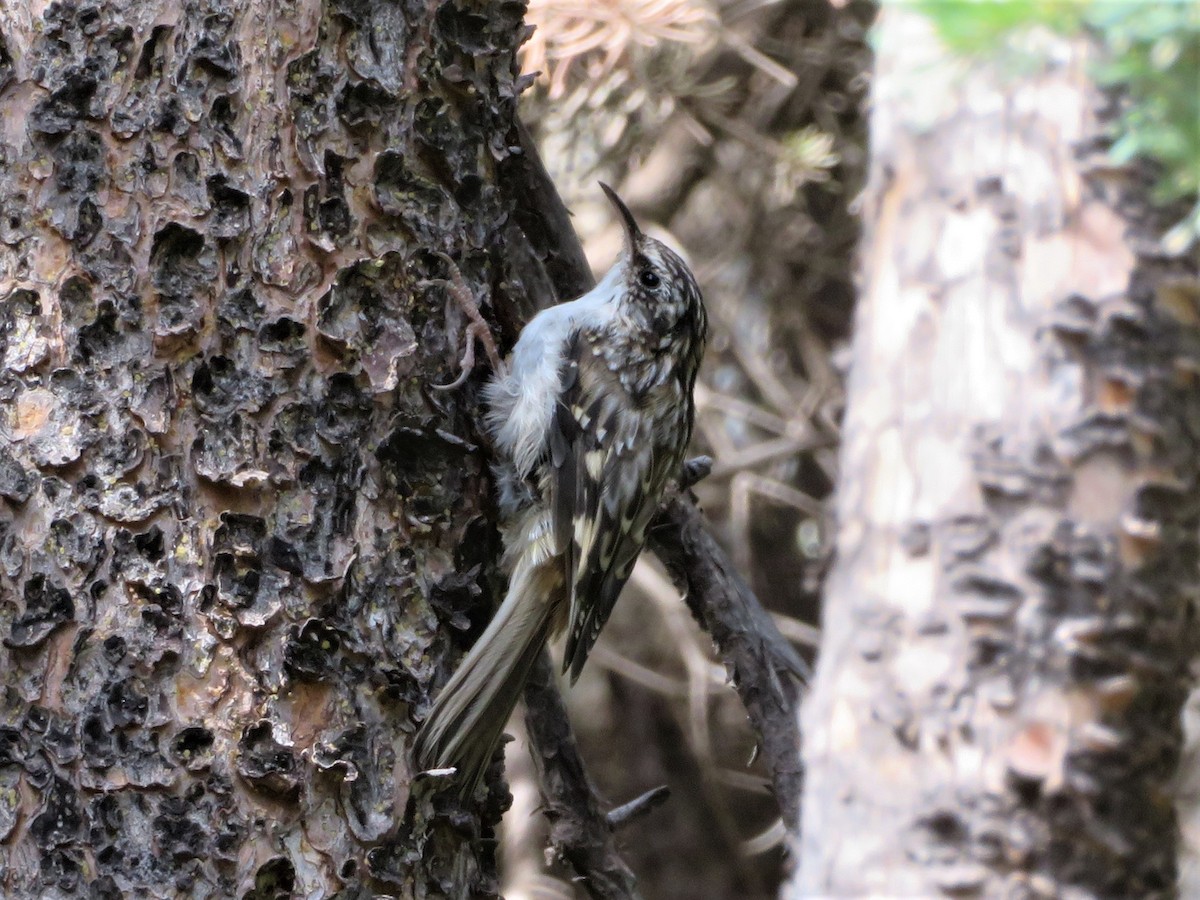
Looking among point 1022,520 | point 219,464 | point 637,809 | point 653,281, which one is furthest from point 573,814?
point 1022,520

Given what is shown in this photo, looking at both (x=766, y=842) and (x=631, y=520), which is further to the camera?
(x=766, y=842)

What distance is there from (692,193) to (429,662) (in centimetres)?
222

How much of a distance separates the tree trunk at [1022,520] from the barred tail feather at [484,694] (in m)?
1.01

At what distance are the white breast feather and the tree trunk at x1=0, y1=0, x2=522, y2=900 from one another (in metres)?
0.33

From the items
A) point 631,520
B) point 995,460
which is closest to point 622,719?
point 631,520

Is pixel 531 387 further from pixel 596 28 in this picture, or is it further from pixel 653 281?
pixel 596 28

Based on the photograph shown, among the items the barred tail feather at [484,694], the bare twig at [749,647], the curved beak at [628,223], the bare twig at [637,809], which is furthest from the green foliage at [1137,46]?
the curved beak at [628,223]

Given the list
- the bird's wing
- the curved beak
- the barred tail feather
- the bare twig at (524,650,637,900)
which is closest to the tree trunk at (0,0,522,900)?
the barred tail feather

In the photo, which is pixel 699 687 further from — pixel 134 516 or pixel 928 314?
pixel 928 314

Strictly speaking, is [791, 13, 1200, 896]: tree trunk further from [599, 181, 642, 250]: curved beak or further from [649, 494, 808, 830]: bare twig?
[599, 181, 642, 250]: curved beak

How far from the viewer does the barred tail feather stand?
199 cm

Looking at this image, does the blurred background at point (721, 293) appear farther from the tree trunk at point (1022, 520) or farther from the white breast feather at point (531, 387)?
the tree trunk at point (1022, 520)

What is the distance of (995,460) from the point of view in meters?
1.05

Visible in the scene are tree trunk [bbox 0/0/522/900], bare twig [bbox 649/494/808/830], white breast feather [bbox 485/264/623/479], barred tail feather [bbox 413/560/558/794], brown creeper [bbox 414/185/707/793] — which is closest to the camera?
tree trunk [bbox 0/0/522/900]
